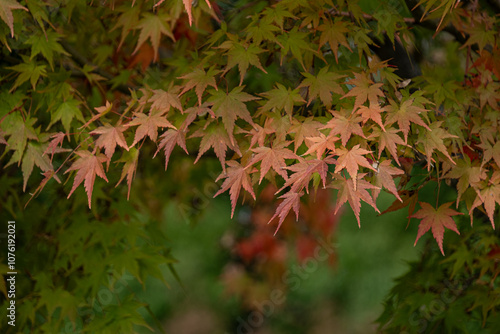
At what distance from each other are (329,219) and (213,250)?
1.36 meters

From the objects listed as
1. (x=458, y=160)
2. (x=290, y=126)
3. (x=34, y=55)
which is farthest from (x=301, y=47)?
(x=34, y=55)

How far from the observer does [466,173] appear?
1.41m

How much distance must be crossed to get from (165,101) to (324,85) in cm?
41

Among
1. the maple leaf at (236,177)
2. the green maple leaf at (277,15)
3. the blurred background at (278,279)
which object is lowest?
the blurred background at (278,279)

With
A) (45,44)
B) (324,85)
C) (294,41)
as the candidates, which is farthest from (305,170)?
(45,44)

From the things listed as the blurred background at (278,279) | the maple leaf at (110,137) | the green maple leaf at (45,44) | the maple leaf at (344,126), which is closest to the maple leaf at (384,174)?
the maple leaf at (344,126)

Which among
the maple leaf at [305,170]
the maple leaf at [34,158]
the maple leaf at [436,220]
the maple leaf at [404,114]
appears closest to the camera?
the maple leaf at [305,170]

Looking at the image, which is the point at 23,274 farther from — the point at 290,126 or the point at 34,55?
the point at 290,126

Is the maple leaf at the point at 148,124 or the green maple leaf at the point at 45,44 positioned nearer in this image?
the maple leaf at the point at 148,124

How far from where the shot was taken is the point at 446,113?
1461mm

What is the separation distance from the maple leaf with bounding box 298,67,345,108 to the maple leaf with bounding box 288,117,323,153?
0.22 feet

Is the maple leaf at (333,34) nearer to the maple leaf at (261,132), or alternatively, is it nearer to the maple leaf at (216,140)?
the maple leaf at (261,132)

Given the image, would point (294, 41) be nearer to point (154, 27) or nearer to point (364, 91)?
point (364, 91)

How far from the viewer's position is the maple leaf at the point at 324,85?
52.5 inches
